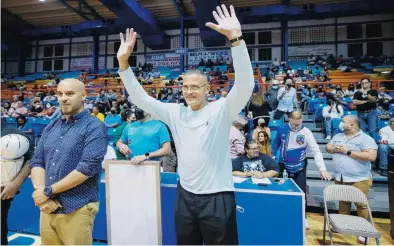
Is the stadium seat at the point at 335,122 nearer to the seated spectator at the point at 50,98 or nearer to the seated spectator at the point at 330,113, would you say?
the seated spectator at the point at 330,113

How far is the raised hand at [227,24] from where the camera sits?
1.21m

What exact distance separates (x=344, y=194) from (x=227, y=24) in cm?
230

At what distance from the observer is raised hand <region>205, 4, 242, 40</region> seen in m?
1.21

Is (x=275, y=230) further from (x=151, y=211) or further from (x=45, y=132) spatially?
(x=45, y=132)

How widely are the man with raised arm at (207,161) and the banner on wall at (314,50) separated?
13.7 meters

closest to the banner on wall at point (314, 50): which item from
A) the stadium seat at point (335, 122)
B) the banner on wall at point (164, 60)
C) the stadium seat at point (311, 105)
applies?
the banner on wall at point (164, 60)

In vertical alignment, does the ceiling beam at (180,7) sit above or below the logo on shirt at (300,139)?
above

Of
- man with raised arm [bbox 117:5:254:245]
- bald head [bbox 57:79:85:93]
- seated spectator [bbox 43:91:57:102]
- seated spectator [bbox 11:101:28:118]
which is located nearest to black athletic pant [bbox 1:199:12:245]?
bald head [bbox 57:79:85:93]

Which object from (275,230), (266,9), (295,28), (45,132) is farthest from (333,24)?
(45,132)

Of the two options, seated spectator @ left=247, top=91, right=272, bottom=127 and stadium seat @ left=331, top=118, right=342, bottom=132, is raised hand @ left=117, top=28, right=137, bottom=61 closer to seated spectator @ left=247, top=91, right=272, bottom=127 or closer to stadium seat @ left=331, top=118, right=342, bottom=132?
seated spectator @ left=247, top=91, right=272, bottom=127

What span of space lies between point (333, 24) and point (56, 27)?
47.9 feet

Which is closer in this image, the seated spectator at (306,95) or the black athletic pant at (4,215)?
the black athletic pant at (4,215)

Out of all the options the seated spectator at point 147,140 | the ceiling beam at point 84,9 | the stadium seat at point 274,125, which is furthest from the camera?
the ceiling beam at point 84,9

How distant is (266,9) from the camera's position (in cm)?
1114
